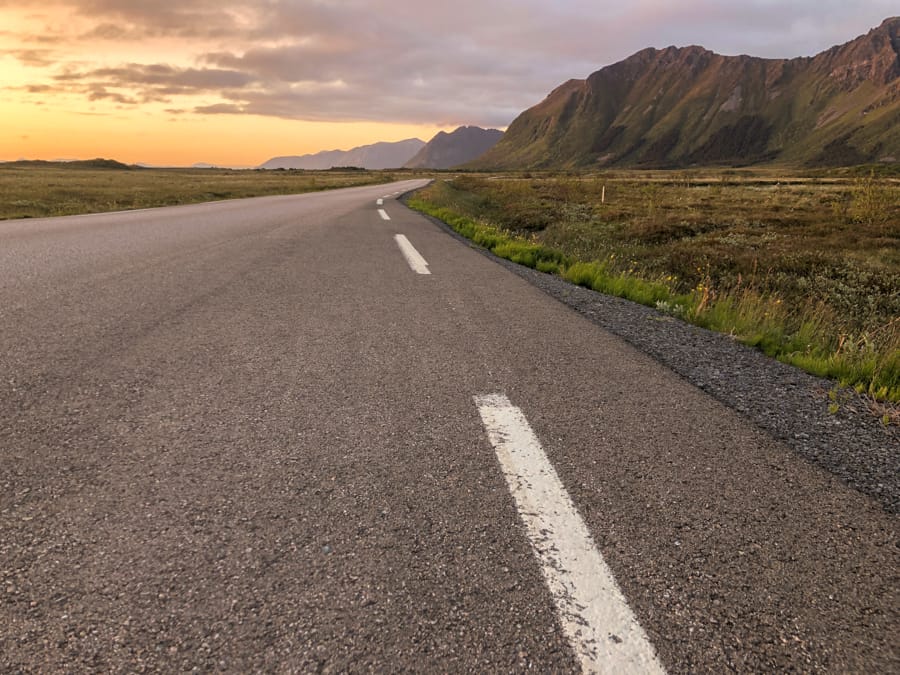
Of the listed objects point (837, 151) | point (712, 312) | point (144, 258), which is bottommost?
point (712, 312)

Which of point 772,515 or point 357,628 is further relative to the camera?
point 772,515

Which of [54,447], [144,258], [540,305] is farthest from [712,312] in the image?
[144,258]

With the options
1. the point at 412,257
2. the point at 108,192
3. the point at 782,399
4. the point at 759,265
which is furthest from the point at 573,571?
the point at 108,192

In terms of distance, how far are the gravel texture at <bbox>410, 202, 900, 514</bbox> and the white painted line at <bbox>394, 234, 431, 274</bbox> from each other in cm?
251

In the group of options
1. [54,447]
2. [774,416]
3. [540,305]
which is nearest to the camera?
[54,447]

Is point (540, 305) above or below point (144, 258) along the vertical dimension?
below

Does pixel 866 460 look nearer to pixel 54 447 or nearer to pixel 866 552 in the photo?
pixel 866 552

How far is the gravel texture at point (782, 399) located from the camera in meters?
2.46

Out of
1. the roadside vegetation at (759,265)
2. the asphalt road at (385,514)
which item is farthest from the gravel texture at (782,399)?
the roadside vegetation at (759,265)

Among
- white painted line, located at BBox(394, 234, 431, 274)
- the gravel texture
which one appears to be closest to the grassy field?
white painted line, located at BBox(394, 234, 431, 274)

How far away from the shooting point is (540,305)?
544cm

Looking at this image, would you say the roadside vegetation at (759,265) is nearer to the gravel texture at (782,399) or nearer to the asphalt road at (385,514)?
the gravel texture at (782,399)

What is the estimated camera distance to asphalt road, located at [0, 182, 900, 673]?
1417 mm

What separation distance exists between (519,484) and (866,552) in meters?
1.21
